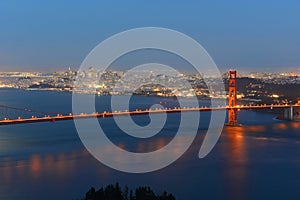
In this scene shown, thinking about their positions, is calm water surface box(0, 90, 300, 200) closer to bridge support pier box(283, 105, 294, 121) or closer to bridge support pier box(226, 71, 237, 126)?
bridge support pier box(226, 71, 237, 126)

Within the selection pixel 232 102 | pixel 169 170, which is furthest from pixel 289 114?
pixel 169 170

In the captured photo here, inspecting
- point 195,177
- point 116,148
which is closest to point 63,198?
point 195,177

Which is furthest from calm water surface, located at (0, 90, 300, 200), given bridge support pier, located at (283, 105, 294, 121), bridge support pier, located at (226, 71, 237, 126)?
bridge support pier, located at (283, 105, 294, 121)

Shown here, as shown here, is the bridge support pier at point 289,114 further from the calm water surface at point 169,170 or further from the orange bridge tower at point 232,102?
the calm water surface at point 169,170

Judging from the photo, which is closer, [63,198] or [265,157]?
[63,198]

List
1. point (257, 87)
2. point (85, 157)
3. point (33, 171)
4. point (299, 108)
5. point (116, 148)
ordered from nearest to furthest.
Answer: point (33, 171)
point (85, 157)
point (116, 148)
point (299, 108)
point (257, 87)

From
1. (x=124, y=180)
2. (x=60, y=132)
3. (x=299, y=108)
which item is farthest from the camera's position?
(x=299, y=108)

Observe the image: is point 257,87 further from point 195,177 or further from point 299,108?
point 195,177

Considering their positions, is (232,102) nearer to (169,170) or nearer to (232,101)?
(232,101)
